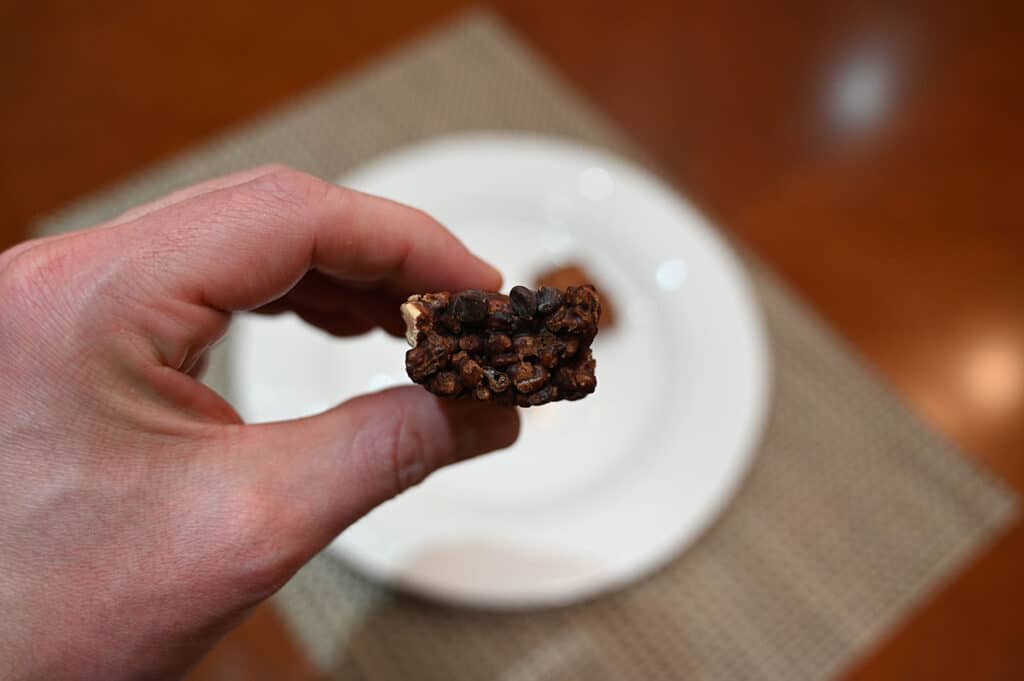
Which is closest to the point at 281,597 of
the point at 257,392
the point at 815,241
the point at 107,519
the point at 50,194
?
the point at 257,392

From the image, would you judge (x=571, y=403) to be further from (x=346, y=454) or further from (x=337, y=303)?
(x=346, y=454)

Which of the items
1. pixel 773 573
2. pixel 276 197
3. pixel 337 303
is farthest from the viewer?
pixel 773 573

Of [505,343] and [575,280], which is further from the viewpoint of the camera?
[575,280]

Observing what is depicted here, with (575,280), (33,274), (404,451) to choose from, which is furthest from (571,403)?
(33,274)

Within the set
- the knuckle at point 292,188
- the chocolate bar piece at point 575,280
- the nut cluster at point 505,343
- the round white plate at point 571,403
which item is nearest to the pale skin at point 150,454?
the knuckle at point 292,188

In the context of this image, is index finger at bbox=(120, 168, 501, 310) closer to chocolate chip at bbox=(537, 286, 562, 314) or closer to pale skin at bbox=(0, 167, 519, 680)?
pale skin at bbox=(0, 167, 519, 680)

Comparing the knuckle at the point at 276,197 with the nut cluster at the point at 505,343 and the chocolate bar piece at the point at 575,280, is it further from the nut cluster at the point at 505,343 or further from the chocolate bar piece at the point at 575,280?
the chocolate bar piece at the point at 575,280

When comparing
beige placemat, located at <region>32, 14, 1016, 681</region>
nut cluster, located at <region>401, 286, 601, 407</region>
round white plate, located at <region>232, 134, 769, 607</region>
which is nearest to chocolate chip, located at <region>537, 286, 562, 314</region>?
nut cluster, located at <region>401, 286, 601, 407</region>
